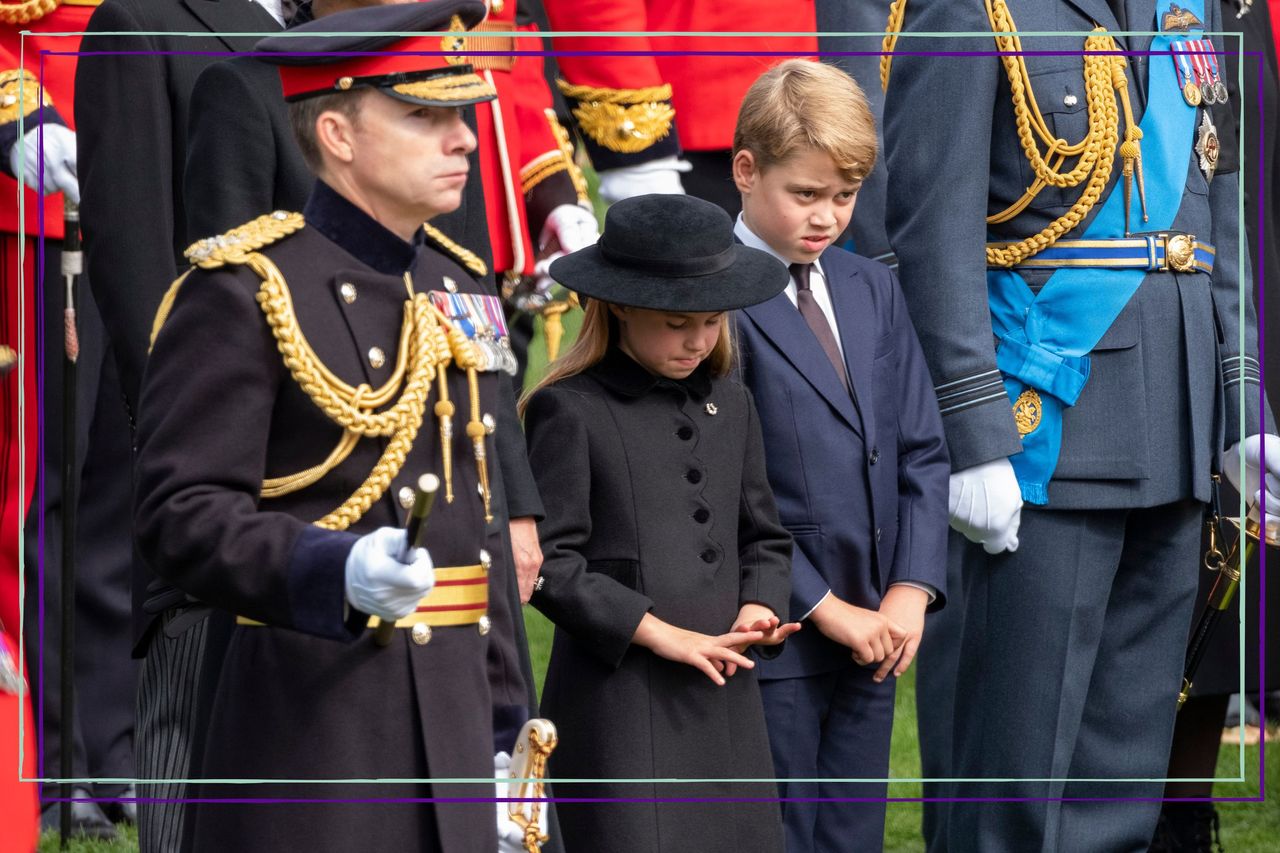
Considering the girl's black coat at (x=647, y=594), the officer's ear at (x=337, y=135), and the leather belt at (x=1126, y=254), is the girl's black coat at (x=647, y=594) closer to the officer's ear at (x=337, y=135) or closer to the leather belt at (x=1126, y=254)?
the leather belt at (x=1126, y=254)

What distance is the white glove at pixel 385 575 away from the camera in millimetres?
2938

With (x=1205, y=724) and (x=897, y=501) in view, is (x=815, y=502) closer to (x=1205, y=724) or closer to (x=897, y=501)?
(x=897, y=501)

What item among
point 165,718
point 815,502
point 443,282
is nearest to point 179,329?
point 443,282

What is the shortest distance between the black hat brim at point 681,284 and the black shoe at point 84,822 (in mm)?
2065

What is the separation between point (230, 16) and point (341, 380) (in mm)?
1153

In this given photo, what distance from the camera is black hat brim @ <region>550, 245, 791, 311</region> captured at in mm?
4004

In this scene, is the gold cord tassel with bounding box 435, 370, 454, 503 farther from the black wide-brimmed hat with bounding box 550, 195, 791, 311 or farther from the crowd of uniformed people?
A: the black wide-brimmed hat with bounding box 550, 195, 791, 311

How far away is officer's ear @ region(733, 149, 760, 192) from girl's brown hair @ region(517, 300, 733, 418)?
36 centimetres

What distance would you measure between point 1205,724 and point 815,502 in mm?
1829

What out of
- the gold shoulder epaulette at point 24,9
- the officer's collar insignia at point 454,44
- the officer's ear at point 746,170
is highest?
the officer's collar insignia at point 454,44

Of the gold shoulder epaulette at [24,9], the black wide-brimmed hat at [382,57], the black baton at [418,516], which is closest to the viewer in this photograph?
the black baton at [418,516]

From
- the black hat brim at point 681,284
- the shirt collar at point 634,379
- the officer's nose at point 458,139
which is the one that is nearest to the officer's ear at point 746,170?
the black hat brim at point 681,284

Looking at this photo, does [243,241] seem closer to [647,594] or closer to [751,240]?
[647,594]

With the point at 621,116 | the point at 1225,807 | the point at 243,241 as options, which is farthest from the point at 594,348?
the point at 1225,807
